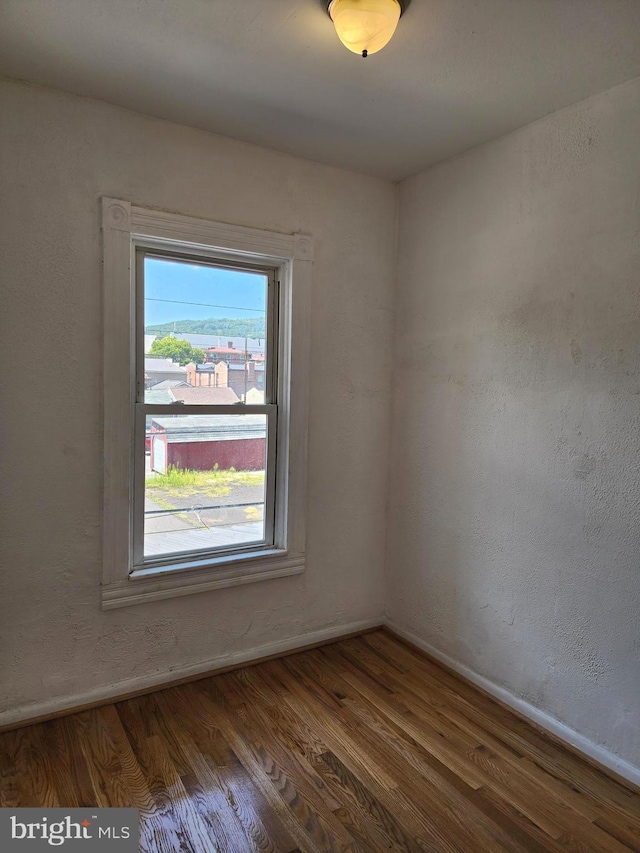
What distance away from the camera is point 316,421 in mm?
2951

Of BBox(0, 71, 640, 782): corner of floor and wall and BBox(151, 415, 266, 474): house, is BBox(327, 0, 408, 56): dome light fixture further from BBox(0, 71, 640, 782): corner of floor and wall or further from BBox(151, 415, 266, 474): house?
BBox(151, 415, 266, 474): house

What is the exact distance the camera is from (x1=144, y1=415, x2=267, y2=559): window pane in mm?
2602

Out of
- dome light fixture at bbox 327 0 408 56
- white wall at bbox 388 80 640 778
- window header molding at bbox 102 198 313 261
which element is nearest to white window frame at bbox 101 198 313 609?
window header molding at bbox 102 198 313 261

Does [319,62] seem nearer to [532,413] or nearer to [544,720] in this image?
[532,413]

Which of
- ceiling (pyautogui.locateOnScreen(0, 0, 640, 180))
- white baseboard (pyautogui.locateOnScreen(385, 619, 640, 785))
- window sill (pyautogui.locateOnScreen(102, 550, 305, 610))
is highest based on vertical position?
ceiling (pyautogui.locateOnScreen(0, 0, 640, 180))

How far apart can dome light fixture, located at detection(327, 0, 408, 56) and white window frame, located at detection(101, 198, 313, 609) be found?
1.10m

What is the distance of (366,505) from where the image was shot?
125 inches

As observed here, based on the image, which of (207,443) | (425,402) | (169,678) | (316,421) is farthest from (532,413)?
(169,678)

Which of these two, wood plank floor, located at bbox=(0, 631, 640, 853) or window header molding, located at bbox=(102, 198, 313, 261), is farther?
window header molding, located at bbox=(102, 198, 313, 261)

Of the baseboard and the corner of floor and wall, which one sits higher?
the corner of floor and wall

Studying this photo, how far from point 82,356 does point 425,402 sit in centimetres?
176

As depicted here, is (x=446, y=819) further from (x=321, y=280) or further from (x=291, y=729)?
(x=321, y=280)

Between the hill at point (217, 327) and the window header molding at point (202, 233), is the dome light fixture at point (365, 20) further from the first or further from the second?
the hill at point (217, 327)

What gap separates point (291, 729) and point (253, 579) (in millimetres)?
748
